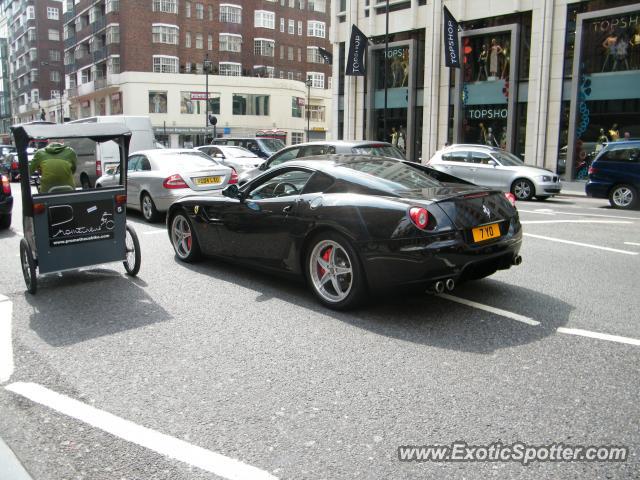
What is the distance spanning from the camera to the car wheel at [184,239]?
7.54 meters

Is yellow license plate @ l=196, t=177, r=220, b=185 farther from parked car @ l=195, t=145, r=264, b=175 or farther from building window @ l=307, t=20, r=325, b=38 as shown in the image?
building window @ l=307, t=20, r=325, b=38

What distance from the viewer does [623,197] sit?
15.2 meters

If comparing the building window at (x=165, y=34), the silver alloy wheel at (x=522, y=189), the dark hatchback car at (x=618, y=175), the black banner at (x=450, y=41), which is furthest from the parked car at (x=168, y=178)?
the building window at (x=165, y=34)

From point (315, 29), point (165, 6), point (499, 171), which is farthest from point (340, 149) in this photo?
point (315, 29)

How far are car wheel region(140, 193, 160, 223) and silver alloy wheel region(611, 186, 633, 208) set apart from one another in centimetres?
1146

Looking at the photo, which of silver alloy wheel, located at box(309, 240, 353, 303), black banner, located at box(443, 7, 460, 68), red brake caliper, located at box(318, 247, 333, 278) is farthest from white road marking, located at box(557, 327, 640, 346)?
black banner, located at box(443, 7, 460, 68)

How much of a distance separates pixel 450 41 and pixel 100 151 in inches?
670

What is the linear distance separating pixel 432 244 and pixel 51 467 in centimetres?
322

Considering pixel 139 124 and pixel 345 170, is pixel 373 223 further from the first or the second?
pixel 139 124

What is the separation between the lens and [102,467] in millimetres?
2955

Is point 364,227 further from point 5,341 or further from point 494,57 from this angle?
point 494,57

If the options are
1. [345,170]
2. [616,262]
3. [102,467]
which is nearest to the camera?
[102,467]

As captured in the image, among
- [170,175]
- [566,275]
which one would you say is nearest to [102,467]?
[566,275]

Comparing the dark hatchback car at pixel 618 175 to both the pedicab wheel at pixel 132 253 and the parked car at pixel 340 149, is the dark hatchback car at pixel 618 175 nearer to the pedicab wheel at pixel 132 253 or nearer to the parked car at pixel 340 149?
the parked car at pixel 340 149
